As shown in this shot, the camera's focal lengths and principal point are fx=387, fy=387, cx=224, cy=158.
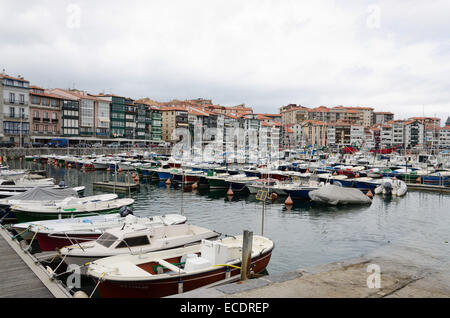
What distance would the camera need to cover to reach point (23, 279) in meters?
13.3

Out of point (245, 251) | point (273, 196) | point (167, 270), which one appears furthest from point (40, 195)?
point (273, 196)

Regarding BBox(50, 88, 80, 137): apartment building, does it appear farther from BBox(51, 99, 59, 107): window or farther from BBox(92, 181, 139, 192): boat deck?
BBox(92, 181, 139, 192): boat deck

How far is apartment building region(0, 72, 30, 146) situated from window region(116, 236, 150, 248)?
3560 inches

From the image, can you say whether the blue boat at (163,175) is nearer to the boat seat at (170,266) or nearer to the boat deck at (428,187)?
the boat deck at (428,187)

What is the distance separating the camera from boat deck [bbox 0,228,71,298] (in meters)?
12.2

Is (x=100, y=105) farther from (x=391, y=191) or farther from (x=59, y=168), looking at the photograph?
(x=391, y=191)

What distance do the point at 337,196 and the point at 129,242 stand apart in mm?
26506

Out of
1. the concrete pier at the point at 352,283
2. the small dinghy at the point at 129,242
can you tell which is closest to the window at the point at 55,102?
the small dinghy at the point at 129,242

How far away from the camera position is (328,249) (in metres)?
23.7

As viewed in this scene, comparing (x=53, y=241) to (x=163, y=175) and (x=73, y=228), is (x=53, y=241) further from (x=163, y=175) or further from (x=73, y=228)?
(x=163, y=175)

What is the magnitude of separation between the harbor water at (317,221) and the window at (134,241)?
21.3ft

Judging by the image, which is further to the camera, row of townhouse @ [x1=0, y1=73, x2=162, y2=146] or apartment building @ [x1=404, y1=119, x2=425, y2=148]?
apartment building @ [x1=404, y1=119, x2=425, y2=148]

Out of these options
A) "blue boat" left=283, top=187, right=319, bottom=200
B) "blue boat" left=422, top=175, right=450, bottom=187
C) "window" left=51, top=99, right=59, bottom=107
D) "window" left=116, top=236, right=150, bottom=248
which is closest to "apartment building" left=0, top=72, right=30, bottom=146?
"window" left=51, top=99, right=59, bottom=107
